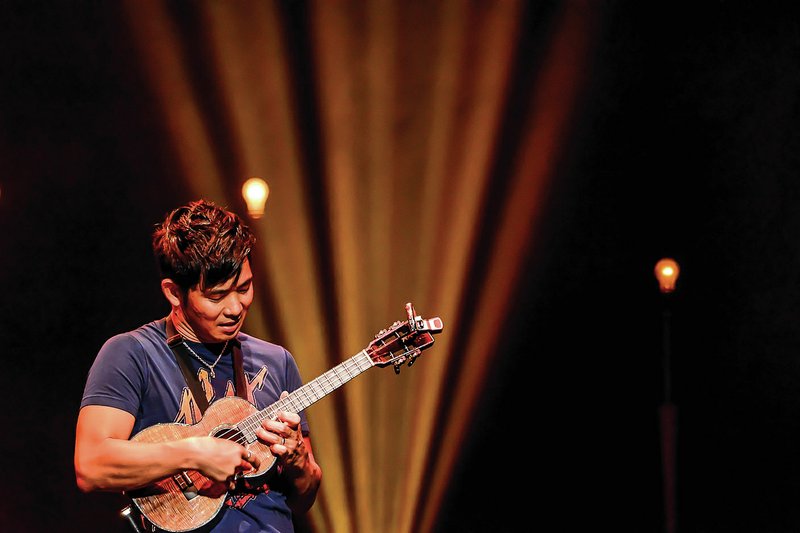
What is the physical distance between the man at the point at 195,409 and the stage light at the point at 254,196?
262 cm

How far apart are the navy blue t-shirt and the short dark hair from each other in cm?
24

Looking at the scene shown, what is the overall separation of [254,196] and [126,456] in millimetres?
3155

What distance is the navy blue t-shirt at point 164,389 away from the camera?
250cm

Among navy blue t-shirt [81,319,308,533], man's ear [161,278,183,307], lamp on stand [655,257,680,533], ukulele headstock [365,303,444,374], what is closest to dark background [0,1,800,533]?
lamp on stand [655,257,680,533]

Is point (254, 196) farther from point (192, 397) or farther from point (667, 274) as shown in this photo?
point (667, 274)

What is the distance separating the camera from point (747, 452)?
725 cm

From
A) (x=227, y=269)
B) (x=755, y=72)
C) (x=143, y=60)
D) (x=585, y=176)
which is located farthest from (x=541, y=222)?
(x=227, y=269)

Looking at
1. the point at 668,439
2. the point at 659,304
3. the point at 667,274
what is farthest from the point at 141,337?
the point at 659,304

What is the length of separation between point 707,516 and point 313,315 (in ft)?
13.6

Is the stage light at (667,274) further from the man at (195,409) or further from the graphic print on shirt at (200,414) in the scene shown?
the graphic print on shirt at (200,414)

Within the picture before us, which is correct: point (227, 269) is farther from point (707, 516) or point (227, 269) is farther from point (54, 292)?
point (707, 516)

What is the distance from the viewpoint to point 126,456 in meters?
2.41

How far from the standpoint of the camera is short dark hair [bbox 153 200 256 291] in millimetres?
2633

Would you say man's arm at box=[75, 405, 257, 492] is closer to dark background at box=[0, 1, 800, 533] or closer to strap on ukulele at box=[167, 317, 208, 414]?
strap on ukulele at box=[167, 317, 208, 414]
